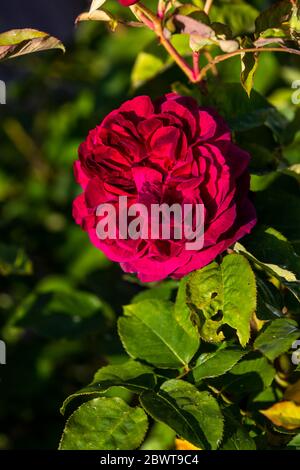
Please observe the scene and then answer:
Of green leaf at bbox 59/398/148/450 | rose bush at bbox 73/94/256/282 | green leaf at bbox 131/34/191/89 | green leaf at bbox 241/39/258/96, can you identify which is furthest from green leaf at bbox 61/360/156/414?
green leaf at bbox 131/34/191/89

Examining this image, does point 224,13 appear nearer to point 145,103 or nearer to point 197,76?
point 197,76

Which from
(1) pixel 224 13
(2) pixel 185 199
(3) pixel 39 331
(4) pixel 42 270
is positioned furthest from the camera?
(4) pixel 42 270

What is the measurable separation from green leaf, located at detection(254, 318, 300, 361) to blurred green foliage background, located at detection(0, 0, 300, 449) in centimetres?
28

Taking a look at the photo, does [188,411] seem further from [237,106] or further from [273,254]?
[237,106]

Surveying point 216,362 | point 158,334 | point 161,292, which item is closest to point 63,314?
point 161,292

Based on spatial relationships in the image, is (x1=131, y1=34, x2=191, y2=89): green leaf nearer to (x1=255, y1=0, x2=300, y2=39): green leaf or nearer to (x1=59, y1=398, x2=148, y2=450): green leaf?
(x1=255, y1=0, x2=300, y2=39): green leaf

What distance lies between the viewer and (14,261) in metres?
1.51

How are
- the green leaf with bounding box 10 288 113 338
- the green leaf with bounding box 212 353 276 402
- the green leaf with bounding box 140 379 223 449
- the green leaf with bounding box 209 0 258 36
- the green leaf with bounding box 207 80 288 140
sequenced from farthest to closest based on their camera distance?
the green leaf with bounding box 10 288 113 338 < the green leaf with bounding box 209 0 258 36 < the green leaf with bounding box 207 80 288 140 < the green leaf with bounding box 212 353 276 402 < the green leaf with bounding box 140 379 223 449

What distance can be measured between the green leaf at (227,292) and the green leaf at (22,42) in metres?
0.32

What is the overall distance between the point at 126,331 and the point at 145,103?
0.30 m

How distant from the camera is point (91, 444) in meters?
0.89

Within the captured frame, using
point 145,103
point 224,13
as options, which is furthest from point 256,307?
point 224,13

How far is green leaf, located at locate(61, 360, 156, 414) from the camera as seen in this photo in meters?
0.93

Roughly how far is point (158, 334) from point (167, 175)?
23cm
